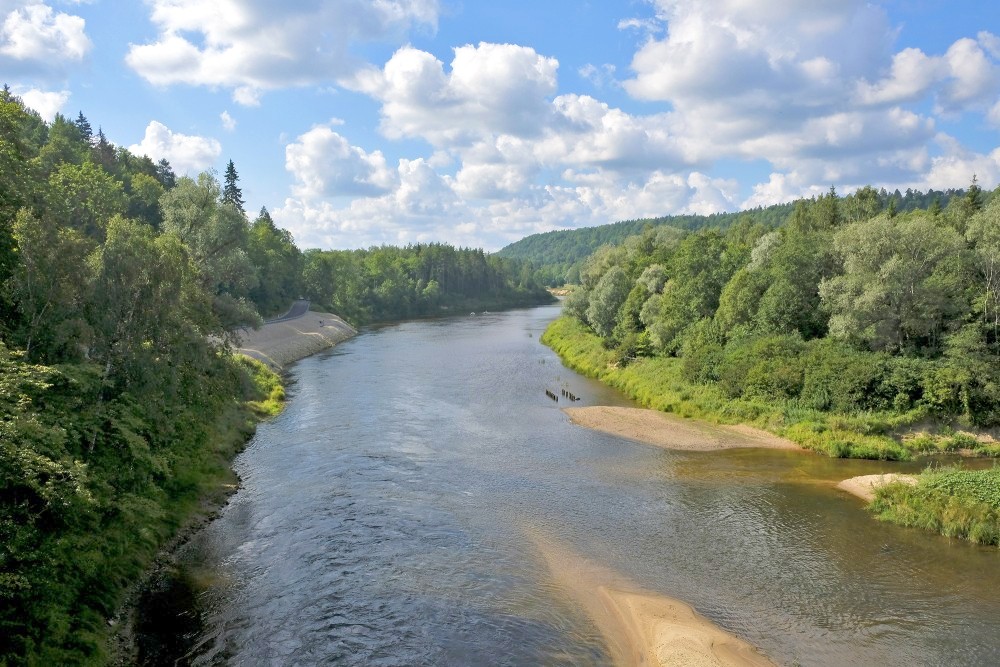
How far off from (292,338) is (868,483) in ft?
216

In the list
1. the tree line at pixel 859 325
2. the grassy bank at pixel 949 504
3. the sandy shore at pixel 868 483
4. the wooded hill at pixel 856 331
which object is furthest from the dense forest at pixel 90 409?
the tree line at pixel 859 325

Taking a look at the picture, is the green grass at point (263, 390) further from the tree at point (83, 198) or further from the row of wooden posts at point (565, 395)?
the row of wooden posts at point (565, 395)

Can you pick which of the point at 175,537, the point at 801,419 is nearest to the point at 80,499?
the point at 175,537

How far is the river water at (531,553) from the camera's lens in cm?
1883

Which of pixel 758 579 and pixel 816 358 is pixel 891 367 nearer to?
pixel 816 358

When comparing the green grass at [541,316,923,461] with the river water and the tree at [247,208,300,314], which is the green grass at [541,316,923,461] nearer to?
the river water

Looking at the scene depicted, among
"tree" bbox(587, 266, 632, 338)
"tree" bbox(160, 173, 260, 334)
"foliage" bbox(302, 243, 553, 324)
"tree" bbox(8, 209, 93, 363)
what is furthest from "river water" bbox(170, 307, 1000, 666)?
"foliage" bbox(302, 243, 553, 324)

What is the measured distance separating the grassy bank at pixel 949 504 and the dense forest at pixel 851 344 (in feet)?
0.64

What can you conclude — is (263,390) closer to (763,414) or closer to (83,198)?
(83,198)

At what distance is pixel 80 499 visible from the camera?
1617 centimetres

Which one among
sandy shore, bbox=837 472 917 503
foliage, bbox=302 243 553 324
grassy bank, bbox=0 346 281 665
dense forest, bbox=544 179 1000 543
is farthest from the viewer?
foliage, bbox=302 243 553 324

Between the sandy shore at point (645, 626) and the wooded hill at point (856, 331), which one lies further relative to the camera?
the wooded hill at point (856, 331)

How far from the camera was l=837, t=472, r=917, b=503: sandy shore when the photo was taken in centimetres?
3061

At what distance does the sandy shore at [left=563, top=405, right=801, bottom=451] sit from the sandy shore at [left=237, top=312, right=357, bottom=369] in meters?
31.8
